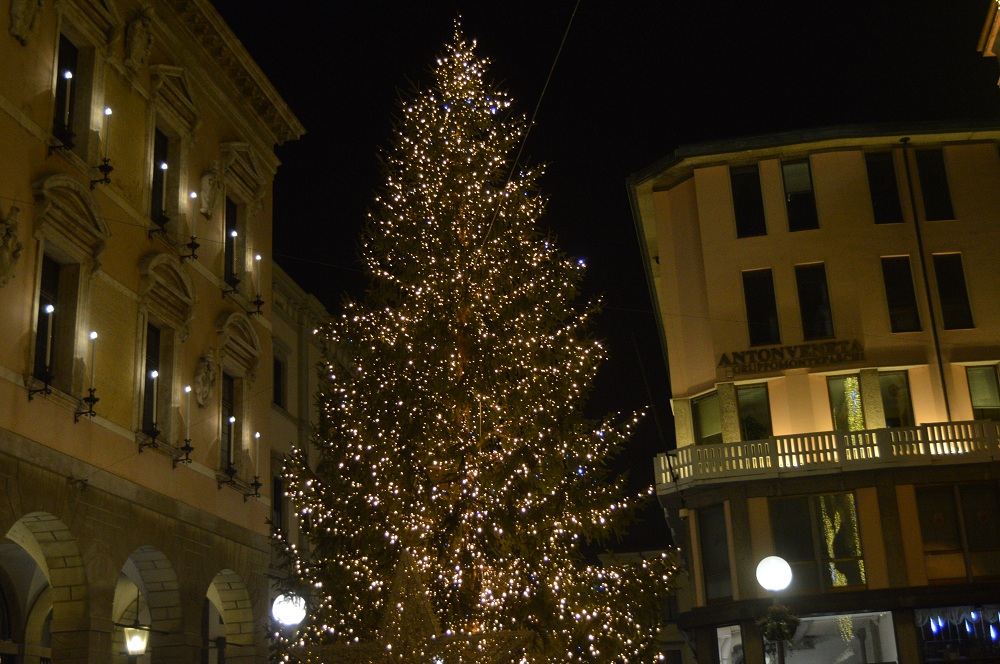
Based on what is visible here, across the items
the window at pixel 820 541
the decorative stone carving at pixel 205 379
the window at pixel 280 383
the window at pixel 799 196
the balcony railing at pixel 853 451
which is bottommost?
the window at pixel 820 541

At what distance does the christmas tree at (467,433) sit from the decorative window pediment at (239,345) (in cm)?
530

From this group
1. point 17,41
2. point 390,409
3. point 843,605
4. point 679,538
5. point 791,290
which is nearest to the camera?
point 17,41

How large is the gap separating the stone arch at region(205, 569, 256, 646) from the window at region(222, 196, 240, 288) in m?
6.73

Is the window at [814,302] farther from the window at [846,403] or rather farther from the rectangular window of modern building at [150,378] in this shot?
the rectangular window of modern building at [150,378]

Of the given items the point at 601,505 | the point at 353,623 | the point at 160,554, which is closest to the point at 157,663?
the point at 160,554

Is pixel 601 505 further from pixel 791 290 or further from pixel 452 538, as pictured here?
pixel 791 290

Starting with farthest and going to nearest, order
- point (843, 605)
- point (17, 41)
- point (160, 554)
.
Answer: point (843, 605) → point (160, 554) → point (17, 41)

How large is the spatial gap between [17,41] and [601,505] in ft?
40.6

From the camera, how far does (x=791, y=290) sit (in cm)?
3159

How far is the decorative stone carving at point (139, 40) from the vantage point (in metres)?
22.2

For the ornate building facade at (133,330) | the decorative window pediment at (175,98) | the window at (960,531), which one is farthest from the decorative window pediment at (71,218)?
the window at (960,531)

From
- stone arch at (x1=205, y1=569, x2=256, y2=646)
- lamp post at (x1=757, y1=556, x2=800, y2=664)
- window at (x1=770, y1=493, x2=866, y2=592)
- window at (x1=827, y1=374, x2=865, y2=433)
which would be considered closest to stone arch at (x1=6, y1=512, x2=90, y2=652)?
stone arch at (x1=205, y1=569, x2=256, y2=646)

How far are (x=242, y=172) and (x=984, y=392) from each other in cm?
2008

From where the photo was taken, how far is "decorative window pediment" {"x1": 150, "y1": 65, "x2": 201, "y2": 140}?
23484 millimetres
